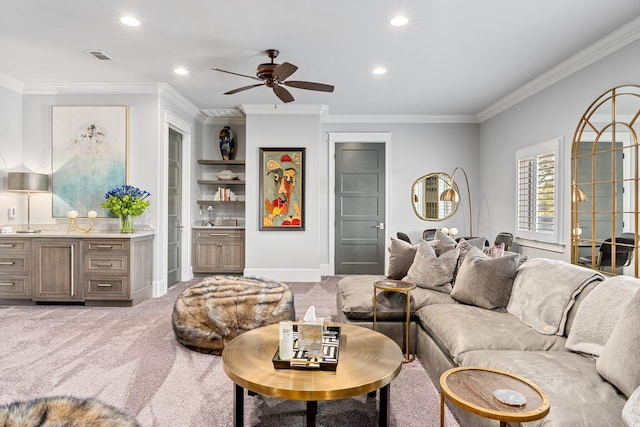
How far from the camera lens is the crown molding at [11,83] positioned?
4.57 metres

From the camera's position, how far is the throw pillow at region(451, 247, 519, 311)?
9.00 ft

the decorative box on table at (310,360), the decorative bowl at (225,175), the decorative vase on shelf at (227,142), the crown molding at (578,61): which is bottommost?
the decorative box on table at (310,360)

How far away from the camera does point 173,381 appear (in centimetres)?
251

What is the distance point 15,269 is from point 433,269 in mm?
4633

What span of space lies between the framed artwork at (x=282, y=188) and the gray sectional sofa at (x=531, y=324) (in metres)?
2.30

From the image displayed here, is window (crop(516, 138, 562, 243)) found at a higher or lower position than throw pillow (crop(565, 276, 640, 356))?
higher

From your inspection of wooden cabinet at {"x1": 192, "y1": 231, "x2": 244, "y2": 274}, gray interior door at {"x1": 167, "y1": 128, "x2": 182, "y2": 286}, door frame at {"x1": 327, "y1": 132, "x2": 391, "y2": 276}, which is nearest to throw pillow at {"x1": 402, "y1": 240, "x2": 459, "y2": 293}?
door frame at {"x1": 327, "y1": 132, "x2": 391, "y2": 276}

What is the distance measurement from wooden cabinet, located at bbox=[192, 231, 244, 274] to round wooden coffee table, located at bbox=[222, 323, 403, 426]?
13.2 feet

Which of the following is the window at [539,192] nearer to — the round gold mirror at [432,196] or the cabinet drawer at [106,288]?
the round gold mirror at [432,196]

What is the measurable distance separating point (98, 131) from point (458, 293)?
4701mm

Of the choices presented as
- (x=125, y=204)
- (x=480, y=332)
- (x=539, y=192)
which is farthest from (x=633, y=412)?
(x=125, y=204)

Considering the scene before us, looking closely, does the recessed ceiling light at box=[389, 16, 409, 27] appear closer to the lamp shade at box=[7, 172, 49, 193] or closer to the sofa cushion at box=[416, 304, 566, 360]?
the sofa cushion at box=[416, 304, 566, 360]

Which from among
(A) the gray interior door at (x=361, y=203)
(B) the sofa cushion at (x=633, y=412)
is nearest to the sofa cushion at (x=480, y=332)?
(B) the sofa cushion at (x=633, y=412)

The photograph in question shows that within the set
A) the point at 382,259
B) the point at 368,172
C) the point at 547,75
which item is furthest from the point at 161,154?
the point at 547,75
